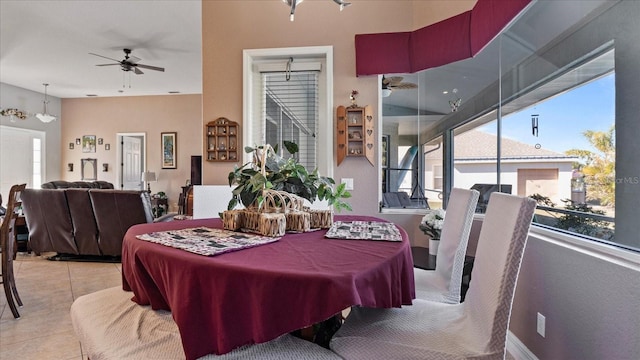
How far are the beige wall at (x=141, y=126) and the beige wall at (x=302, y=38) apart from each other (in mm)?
5165

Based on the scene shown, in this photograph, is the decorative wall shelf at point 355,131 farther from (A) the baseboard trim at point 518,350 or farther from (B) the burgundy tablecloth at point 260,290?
(B) the burgundy tablecloth at point 260,290

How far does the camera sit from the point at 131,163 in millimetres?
8328

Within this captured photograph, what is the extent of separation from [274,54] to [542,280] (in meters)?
2.80

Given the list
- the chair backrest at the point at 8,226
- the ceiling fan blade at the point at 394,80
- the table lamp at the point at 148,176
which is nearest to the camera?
the chair backrest at the point at 8,226

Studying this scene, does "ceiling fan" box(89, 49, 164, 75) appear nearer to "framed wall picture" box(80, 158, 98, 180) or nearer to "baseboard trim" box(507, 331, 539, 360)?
"framed wall picture" box(80, 158, 98, 180)

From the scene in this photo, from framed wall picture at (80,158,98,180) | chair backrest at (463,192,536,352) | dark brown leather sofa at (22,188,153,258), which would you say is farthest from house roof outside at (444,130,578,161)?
framed wall picture at (80,158,98,180)

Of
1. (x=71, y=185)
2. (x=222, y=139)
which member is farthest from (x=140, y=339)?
(x=71, y=185)

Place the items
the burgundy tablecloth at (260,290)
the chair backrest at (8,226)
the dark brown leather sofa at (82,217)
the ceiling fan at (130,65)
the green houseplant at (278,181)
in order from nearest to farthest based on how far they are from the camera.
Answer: the burgundy tablecloth at (260,290), the green houseplant at (278,181), the chair backrest at (8,226), the dark brown leather sofa at (82,217), the ceiling fan at (130,65)

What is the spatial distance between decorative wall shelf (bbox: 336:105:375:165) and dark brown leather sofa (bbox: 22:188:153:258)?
2.47 metres

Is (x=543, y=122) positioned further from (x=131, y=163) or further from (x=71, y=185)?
(x=131, y=163)

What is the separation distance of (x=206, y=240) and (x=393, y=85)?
2627 mm

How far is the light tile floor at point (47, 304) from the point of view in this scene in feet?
6.82

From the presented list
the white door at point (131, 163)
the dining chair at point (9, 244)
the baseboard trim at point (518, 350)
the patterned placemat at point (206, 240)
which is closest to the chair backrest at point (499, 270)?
the patterned placemat at point (206, 240)

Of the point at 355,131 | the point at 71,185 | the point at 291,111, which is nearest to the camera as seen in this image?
the point at 355,131
